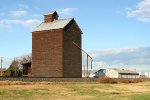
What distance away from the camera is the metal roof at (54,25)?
7328 centimetres

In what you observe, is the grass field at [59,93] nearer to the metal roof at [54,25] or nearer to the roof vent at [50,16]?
the metal roof at [54,25]

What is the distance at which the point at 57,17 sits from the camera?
78.4 metres

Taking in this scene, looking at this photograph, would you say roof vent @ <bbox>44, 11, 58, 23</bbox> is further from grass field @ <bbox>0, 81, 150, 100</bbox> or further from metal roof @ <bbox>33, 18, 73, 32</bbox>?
grass field @ <bbox>0, 81, 150, 100</bbox>

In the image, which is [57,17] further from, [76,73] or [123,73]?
[123,73]

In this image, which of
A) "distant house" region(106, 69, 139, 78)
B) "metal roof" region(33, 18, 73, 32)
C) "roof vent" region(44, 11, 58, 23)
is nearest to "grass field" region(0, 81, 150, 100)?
"metal roof" region(33, 18, 73, 32)

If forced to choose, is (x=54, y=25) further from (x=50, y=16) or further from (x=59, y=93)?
(x=59, y=93)

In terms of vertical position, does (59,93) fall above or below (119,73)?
below

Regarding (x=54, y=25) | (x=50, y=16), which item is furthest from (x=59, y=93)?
(x=50, y=16)

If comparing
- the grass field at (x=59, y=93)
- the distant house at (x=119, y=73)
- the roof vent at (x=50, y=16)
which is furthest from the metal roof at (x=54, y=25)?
the distant house at (x=119, y=73)

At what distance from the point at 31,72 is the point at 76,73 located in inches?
421

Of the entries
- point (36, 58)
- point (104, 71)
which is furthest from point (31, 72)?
point (104, 71)

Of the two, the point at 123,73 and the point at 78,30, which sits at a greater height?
the point at 78,30

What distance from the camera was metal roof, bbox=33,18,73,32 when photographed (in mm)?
73275

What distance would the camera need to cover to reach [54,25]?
245 ft
